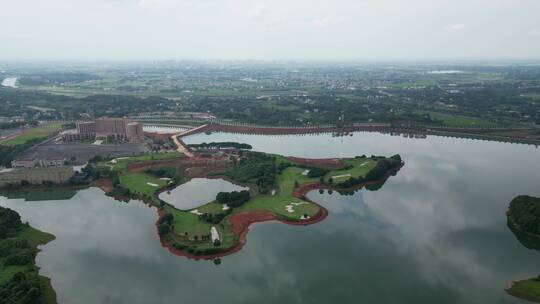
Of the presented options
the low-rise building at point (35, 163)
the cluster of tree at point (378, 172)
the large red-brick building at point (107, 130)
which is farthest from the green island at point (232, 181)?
the large red-brick building at point (107, 130)

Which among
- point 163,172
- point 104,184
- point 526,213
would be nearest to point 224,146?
point 163,172

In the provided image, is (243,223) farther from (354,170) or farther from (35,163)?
(35,163)

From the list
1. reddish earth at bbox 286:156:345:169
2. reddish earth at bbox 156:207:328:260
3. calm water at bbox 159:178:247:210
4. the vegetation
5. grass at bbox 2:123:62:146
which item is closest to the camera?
the vegetation

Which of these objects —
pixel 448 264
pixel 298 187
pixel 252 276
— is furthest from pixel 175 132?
pixel 448 264

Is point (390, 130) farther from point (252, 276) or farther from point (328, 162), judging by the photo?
point (252, 276)

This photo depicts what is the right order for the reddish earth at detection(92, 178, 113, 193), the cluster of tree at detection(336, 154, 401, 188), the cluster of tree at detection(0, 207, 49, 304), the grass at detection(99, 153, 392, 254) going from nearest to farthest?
the cluster of tree at detection(0, 207, 49, 304) → the grass at detection(99, 153, 392, 254) → the reddish earth at detection(92, 178, 113, 193) → the cluster of tree at detection(336, 154, 401, 188)

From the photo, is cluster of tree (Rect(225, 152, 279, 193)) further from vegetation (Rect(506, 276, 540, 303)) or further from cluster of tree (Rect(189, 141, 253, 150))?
vegetation (Rect(506, 276, 540, 303))

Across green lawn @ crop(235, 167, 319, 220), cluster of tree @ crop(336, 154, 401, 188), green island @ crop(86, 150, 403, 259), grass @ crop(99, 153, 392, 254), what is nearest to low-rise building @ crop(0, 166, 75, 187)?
green island @ crop(86, 150, 403, 259)
